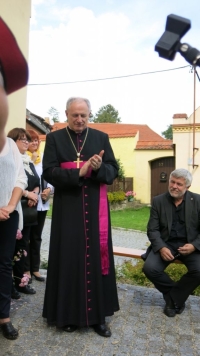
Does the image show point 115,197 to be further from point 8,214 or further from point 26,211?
point 8,214

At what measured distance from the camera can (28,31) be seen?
197 inches

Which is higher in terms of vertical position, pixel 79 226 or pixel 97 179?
pixel 97 179

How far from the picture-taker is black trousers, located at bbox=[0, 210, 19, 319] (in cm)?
302

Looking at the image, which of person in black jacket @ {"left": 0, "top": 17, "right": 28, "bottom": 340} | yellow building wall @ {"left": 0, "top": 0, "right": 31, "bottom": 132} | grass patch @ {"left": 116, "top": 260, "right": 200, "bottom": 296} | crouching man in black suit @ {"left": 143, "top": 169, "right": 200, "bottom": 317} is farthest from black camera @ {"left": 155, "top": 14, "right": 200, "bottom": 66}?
grass patch @ {"left": 116, "top": 260, "right": 200, "bottom": 296}

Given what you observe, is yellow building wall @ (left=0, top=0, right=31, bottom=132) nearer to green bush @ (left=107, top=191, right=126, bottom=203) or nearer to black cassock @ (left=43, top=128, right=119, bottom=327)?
black cassock @ (left=43, top=128, right=119, bottom=327)

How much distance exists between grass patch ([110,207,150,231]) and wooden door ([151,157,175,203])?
1.53m

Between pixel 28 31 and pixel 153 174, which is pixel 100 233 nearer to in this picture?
pixel 28 31

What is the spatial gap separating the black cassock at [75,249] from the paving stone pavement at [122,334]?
16 centimetres

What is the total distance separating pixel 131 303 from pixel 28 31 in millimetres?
3571

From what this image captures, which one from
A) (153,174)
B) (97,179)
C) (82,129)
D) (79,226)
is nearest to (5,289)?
(79,226)

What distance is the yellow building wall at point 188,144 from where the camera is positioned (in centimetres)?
1609

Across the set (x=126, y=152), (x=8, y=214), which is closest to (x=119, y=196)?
(x=126, y=152)

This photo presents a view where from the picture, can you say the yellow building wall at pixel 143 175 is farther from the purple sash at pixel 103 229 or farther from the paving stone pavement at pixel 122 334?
the purple sash at pixel 103 229

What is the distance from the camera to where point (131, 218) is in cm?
1571
